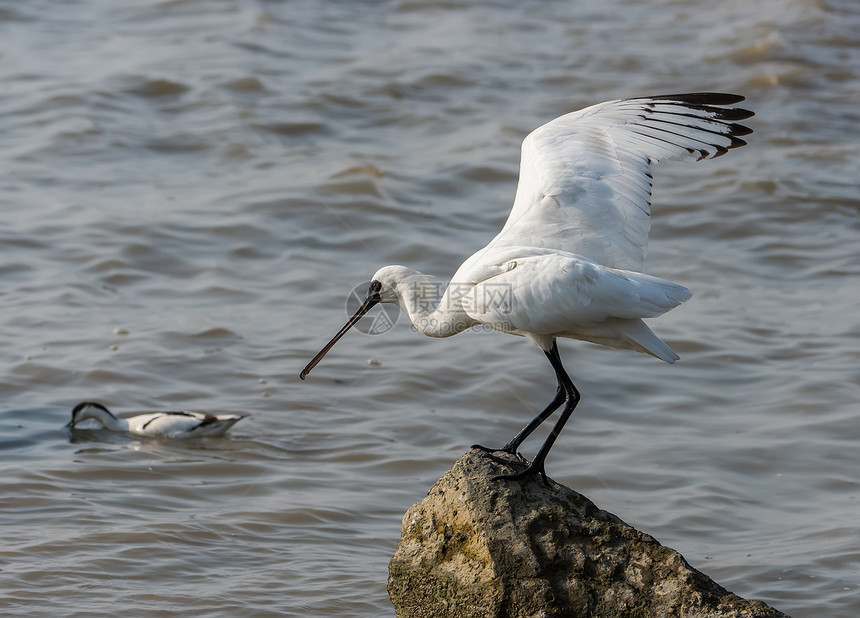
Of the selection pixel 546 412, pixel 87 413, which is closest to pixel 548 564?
pixel 546 412

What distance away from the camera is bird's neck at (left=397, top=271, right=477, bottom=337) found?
630cm

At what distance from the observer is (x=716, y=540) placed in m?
7.96

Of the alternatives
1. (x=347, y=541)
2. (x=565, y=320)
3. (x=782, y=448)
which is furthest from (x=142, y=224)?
(x=565, y=320)

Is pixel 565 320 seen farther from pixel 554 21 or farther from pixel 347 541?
pixel 554 21

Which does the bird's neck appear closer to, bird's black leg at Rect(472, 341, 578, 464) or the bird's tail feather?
bird's black leg at Rect(472, 341, 578, 464)

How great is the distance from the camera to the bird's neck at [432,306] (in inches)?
248

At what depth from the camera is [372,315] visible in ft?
39.6

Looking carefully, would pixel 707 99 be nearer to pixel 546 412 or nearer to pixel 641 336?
pixel 641 336

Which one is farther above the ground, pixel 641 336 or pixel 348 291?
pixel 641 336

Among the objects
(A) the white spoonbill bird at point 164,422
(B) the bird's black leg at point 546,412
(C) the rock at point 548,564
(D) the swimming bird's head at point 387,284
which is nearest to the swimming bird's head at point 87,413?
(A) the white spoonbill bird at point 164,422

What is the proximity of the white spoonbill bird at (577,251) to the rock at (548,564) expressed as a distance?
0.79ft

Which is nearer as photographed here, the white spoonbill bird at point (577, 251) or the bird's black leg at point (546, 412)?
the white spoonbill bird at point (577, 251)

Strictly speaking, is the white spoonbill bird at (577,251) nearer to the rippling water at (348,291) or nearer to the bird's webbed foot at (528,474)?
the bird's webbed foot at (528,474)

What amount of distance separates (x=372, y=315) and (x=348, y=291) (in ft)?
1.45
